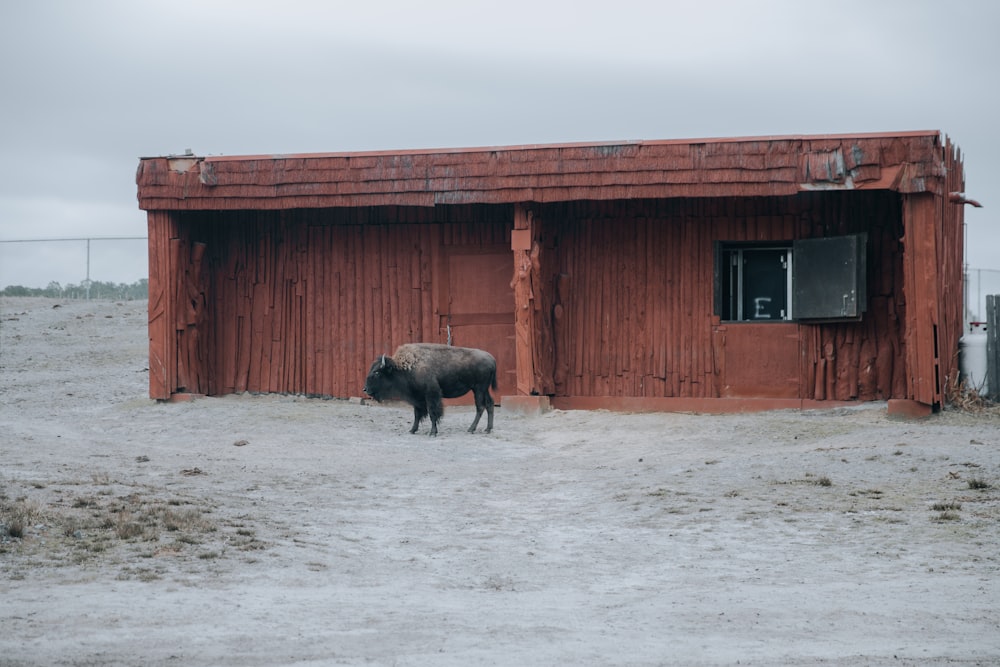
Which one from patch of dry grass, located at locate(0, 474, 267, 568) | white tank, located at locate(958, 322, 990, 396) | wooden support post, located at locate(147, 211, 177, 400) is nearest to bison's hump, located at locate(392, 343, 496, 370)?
wooden support post, located at locate(147, 211, 177, 400)

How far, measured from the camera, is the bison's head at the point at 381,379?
15.6 m

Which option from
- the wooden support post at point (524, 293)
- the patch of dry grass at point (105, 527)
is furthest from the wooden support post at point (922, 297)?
the patch of dry grass at point (105, 527)

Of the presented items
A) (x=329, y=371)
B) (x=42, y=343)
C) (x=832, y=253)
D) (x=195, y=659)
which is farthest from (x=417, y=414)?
(x=42, y=343)

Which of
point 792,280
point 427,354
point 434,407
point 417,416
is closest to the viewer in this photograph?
point 434,407

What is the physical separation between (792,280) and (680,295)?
1518 millimetres

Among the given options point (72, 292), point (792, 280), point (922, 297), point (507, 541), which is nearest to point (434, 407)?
point (792, 280)

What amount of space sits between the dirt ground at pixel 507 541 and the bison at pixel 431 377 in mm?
447

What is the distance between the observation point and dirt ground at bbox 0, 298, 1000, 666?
20.6ft

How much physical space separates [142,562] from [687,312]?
1065 cm

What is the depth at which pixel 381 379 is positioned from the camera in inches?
620

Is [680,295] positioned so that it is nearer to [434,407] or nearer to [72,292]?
[434,407]

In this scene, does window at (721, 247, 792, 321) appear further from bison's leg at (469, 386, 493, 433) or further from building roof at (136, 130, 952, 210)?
bison's leg at (469, 386, 493, 433)

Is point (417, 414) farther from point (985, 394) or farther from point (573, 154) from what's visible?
point (985, 394)

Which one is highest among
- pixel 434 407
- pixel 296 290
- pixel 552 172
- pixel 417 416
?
pixel 552 172
